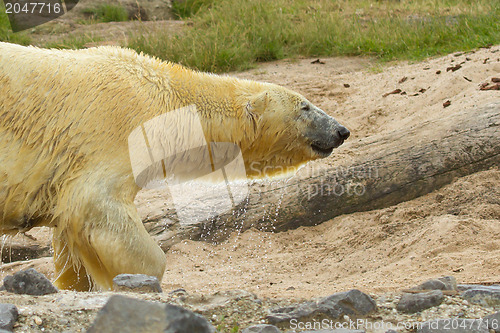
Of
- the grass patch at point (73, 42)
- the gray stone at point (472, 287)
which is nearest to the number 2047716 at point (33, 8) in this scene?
the grass patch at point (73, 42)

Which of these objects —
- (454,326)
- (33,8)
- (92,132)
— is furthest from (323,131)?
(33,8)

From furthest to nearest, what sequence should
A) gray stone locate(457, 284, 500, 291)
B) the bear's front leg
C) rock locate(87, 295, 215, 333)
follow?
1. the bear's front leg
2. gray stone locate(457, 284, 500, 291)
3. rock locate(87, 295, 215, 333)

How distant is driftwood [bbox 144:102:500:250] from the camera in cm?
500

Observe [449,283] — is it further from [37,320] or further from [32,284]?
[32,284]

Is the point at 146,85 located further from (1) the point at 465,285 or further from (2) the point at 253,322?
(1) the point at 465,285

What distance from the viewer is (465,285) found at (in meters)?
3.07

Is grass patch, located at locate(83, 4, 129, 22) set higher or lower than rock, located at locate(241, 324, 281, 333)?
higher

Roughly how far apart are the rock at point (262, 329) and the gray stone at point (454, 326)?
2.01 ft

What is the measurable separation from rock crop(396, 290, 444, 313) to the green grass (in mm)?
6670

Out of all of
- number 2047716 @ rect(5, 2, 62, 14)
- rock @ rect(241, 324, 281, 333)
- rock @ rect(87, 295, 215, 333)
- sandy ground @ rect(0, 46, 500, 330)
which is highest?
number 2047716 @ rect(5, 2, 62, 14)

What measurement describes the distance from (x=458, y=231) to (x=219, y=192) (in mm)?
2047

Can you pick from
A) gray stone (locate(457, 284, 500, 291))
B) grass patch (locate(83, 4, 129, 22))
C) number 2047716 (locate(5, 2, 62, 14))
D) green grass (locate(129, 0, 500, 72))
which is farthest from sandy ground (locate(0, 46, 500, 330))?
grass patch (locate(83, 4, 129, 22))

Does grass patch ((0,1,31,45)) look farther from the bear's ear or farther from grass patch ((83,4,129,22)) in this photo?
the bear's ear

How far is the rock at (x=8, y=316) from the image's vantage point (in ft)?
7.96
